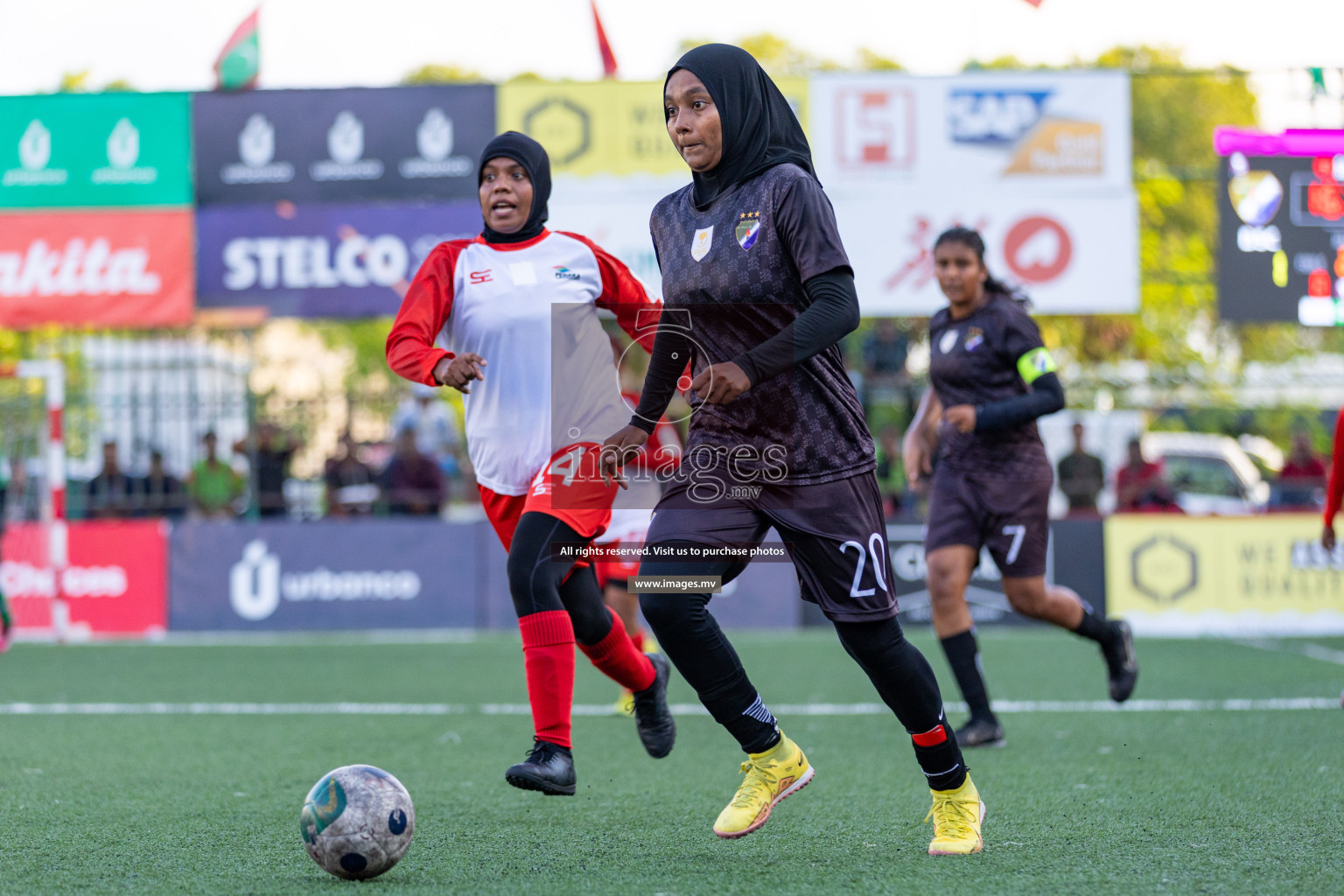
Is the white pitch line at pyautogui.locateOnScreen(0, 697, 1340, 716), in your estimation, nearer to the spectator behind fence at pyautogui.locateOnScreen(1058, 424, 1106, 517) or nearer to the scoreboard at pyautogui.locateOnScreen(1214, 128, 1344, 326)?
the scoreboard at pyautogui.locateOnScreen(1214, 128, 1344, 326)

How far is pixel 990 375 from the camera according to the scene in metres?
6.28

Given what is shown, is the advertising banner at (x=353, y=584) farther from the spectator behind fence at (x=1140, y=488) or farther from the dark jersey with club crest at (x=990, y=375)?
the dark jersey with club crest at (x=990, y=375)

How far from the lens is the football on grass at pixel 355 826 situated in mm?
3582

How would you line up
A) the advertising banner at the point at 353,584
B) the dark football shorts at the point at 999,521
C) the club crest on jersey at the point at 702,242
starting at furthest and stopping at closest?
the advertising banner at the point at 353,584 < the dark football shorts at the point at 999,521 < the club crest on jersey at the point at 702,242

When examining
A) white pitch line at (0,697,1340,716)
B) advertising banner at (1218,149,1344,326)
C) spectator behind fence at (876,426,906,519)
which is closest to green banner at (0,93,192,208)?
white pitch line at (0,697,1340,716)

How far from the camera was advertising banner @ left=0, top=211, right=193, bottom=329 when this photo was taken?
1331 cm

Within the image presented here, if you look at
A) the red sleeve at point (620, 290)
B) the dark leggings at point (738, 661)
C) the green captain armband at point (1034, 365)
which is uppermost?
the red sleeve at point (620, 290)

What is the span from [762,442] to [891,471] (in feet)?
33.4

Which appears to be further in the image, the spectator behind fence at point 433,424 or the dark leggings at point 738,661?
the spectator behind fence at point 433,424

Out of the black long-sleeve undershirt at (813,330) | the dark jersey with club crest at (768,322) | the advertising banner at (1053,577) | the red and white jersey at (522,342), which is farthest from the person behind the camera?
the advertising banner at (1053,577)

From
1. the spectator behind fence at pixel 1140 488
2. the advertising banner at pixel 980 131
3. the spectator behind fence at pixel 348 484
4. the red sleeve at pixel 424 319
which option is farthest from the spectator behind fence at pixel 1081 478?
the red sleeve at pixel 424 319

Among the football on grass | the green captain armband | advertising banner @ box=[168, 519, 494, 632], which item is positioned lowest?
advertising banner @ box=[168, 519, 494, 632]

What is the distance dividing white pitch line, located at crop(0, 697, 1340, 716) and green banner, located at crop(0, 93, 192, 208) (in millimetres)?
6799

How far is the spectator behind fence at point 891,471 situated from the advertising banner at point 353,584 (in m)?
3.84
